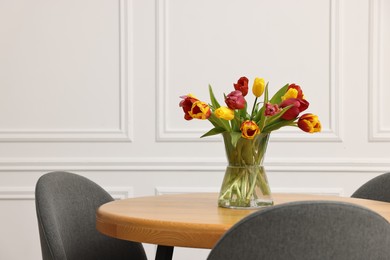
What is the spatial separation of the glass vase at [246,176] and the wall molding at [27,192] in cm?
155

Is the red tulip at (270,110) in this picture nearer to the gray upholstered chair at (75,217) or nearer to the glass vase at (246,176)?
the glass vase at (246,176)

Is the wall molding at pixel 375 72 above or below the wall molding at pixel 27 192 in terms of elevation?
above

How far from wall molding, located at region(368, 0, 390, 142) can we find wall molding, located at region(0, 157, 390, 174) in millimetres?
154

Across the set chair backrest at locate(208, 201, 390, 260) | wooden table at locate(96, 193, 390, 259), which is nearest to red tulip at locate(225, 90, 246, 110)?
wooden table at locate(96, 193, 390, 259)

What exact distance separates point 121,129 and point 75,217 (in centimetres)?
132

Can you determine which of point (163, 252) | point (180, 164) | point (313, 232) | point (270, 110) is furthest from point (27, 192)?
point (313, 232)

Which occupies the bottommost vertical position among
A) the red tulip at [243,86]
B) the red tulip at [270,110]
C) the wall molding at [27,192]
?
the wall molding at [27,192]

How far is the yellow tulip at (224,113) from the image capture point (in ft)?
5.66

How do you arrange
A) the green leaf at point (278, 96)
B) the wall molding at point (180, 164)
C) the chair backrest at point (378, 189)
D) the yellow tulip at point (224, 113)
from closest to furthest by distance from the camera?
the yellow tulip at point (224, 113), the green leaf at point (278, 96), the chair backrest at point (378, 189), the wall molding at point (180, 164)

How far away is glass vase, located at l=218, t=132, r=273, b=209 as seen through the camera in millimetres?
1802

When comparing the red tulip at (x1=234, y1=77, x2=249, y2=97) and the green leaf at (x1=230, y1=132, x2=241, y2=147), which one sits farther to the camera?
the red tulip at (x1=234, y1=77, x2=249, y2=97)

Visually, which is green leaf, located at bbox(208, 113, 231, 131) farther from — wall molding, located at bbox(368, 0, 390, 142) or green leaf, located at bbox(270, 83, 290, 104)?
wall molding, located at bbox(368, 0, 390, 142)

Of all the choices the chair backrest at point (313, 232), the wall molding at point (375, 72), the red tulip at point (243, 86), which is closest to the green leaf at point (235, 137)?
the red tulip at point (243, 86)

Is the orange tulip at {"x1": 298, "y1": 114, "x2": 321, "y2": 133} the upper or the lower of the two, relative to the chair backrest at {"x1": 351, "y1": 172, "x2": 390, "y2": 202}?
upper
